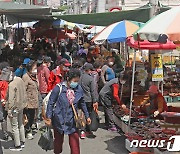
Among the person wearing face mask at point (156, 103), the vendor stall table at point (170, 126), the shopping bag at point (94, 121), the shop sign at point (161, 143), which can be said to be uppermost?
the person wearing face mask at point (156, 103)

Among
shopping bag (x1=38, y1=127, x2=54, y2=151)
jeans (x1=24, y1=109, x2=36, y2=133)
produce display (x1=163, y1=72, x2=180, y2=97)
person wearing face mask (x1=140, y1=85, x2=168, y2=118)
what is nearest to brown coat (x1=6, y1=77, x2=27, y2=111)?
jeans (x1=24, y1=109, x2=36, y2=133)

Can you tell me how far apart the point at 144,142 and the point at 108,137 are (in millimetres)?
2343

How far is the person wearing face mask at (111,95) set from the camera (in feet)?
29.5

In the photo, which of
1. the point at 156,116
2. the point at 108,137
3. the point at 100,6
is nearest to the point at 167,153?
the point at 156,116

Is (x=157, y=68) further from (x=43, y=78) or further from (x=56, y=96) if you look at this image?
(x=56, y=96)

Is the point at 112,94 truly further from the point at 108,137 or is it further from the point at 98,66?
the point at 98,66

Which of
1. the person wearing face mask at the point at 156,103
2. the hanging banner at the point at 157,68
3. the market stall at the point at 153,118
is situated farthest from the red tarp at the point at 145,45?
the person wearing face mask at the point at 156,103

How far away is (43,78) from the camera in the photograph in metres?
9.87

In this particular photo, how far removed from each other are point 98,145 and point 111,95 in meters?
1.38

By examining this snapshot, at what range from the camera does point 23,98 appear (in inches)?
305

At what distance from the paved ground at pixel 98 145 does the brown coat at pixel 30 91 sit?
35.2 inches

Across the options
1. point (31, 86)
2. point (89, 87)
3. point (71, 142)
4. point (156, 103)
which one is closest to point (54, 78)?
point (89, 87)

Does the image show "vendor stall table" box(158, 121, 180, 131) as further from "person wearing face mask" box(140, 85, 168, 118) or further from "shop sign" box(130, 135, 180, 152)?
"person wearing face mask" box(140, 85, 168, 118)

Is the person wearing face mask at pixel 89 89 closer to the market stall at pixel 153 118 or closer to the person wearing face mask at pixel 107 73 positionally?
the market stall at pixel 153 118
